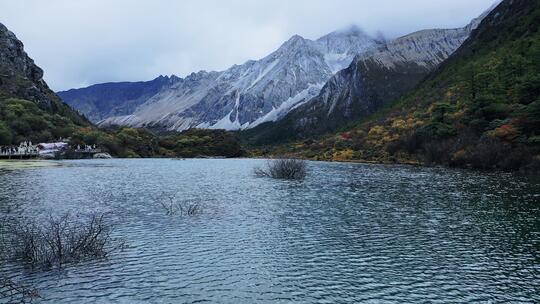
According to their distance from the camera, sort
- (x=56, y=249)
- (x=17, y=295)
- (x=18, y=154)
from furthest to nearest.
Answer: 1. (x=18, y=154)
2. (x=56, y=249)
3. (x=17, y=295)

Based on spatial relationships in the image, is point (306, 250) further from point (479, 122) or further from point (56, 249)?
point (479, 122)

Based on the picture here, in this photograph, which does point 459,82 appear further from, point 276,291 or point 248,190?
point 276,291

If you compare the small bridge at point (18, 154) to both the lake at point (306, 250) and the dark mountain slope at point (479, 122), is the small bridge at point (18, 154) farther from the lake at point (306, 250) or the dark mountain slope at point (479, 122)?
the lake at point (306, 250)

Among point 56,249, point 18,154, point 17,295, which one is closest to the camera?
point 17,295

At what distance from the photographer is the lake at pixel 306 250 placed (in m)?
19.7

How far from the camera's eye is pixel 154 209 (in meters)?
41.6

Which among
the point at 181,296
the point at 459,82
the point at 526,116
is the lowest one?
the point at 181,296

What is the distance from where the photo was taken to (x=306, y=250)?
89.0 ft

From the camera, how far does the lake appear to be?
64.6 feet

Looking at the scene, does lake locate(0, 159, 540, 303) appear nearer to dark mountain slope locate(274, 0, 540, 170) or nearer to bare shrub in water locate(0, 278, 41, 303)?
bare shrub in water locate(0, 278, 41, 303)

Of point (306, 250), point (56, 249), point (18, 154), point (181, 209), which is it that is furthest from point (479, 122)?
point (18, 154)

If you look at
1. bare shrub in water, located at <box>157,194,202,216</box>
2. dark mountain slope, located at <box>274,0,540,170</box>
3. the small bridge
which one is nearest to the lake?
bare shrub in water, located at <box>157,194,202,216</box>

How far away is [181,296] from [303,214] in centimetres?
2163

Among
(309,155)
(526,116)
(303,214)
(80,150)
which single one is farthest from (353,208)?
(80,150)
